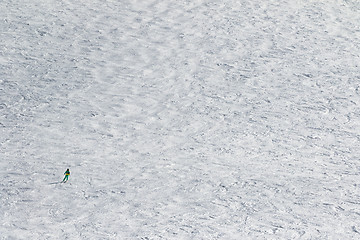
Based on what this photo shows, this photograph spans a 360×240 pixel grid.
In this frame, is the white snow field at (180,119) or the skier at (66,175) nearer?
the white snow field at (180,119)

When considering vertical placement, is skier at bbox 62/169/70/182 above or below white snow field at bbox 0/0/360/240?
above

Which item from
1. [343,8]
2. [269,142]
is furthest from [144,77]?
[343,8]

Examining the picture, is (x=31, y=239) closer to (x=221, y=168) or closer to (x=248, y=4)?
(x=221, y=168)

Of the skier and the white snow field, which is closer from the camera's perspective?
the white snow field

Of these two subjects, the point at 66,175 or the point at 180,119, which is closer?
the point at 66,175

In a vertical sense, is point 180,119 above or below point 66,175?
below

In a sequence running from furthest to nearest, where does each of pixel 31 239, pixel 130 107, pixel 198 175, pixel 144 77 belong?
pixel 144 77 < pixel 130 107 < pixel 198 175 < pixel 31 239

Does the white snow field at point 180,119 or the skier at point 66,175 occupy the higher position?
the skier at point 66,175

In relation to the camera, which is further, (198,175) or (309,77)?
(309,77)
